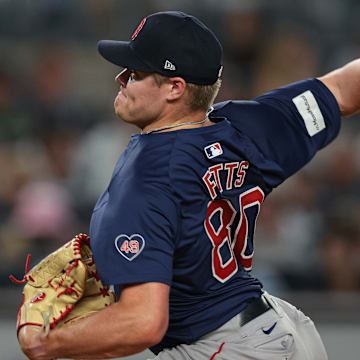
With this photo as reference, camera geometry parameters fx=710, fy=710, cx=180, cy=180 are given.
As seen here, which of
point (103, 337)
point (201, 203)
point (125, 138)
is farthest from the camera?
point (125, 138)

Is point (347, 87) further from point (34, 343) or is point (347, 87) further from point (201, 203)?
point (34, 343)

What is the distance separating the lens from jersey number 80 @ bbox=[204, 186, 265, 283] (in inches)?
89.5

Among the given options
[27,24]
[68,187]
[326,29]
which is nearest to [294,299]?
[68,187]

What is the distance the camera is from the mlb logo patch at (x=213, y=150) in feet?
7.38

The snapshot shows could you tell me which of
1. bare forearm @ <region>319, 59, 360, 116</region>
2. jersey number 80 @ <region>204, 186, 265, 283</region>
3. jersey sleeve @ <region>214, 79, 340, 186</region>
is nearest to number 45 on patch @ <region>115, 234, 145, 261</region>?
jersey number 80 @ <region>204, 186, 265, 283</region>

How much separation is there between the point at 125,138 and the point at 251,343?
4681mm

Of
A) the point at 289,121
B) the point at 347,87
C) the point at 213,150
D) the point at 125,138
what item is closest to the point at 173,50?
the point at 213,150

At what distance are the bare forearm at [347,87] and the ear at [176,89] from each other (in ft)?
2.39

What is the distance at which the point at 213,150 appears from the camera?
7.44 feet

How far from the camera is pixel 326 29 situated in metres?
8.07

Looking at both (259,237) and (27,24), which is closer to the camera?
(259,237)

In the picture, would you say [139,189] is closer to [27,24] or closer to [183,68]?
[183,68]

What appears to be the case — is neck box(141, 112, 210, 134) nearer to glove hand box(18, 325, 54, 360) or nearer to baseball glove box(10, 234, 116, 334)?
baseball glove box(10, 234, 116, 334)

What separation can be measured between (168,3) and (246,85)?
4.28ft
